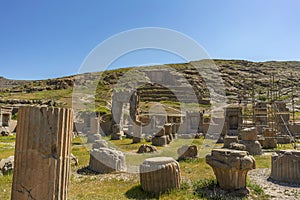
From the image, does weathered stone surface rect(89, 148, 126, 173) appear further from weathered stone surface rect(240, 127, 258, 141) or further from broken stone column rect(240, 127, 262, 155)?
weathered stone surface rect(240, 127, 258, 141)

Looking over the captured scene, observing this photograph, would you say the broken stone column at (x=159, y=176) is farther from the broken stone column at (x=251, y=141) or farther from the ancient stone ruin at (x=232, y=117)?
the ancient stone ruin at (x=232, y=117)

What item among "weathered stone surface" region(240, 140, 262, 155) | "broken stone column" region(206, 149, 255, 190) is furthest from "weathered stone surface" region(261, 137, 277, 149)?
"broken stone column" region(206, 149, 255, 190)

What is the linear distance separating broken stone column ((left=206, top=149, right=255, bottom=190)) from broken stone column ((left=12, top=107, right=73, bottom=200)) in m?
4.44

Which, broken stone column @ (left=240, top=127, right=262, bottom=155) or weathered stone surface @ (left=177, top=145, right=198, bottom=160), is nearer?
weathered stone surface @ (left=177, top=145, right=198, bottom=160)

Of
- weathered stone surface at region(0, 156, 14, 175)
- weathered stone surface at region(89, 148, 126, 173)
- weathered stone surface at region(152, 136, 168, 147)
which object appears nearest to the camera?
weathered stone surface at region(0, 156, 14, 175)

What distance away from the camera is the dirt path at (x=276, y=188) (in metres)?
6.89

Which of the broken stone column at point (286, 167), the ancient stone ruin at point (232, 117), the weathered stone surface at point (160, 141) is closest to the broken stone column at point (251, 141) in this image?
the broken stone column at point (286, 167)

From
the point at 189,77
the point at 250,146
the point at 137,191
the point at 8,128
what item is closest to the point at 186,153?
the point at 250,146

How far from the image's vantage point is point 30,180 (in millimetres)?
3967

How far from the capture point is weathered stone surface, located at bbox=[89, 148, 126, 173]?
32.9ft

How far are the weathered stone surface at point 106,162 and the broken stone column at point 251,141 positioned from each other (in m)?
7.24

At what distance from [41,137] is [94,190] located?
4.05 m

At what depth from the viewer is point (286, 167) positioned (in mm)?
8625

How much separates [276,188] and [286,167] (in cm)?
131
